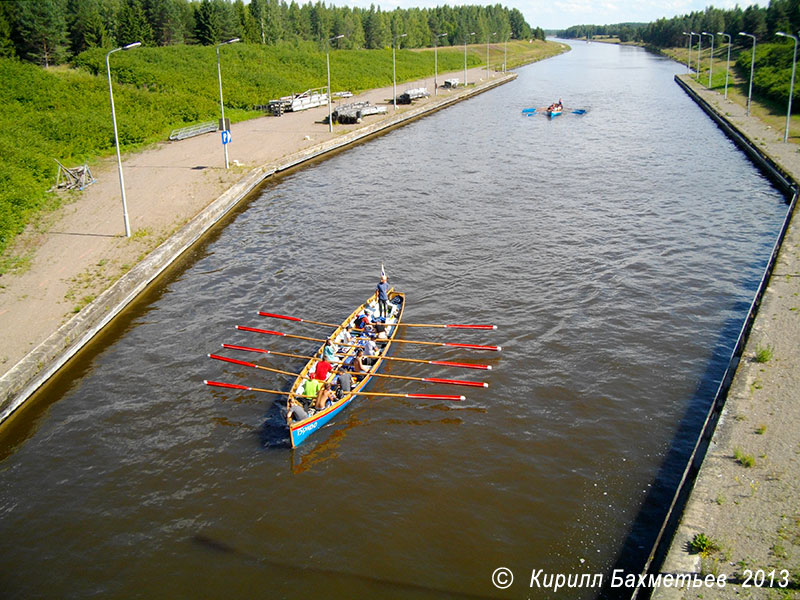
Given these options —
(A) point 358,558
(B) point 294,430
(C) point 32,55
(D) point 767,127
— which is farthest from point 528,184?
(C) point 32,55

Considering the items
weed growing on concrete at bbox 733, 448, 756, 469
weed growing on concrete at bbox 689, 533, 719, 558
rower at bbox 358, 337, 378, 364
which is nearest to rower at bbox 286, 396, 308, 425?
rower at bbox 358, 337, 378, 364

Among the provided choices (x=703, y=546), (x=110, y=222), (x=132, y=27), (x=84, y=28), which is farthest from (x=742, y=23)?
(x=703, y=546)

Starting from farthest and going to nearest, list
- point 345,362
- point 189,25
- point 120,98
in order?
point 189,25 → point 120,98 → point 345,362

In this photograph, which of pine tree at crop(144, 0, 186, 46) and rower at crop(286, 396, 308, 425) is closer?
rower at crop(286, 396, 308, 425)

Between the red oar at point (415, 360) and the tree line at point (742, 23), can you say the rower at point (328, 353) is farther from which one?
the tree line at point (742, 23)

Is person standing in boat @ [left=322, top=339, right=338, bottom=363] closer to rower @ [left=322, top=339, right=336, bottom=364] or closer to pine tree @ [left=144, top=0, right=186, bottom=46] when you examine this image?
rower @ [left=322, top=339, right=336, bottom=364]

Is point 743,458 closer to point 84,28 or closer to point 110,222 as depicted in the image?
point 110,222
